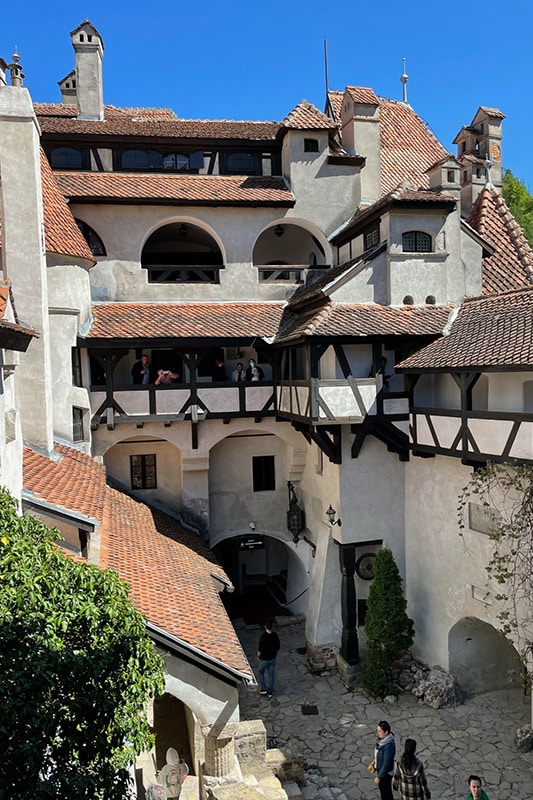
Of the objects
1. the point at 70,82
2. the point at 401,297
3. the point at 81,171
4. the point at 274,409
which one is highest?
the point at 70,82

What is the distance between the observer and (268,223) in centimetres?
1670

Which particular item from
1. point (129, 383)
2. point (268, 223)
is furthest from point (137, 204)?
point (129, 383)

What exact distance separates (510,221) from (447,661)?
11735 millimetres

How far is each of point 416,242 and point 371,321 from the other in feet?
8.01

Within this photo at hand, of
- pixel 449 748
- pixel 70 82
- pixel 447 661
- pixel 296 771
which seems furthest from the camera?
pixel 70 82

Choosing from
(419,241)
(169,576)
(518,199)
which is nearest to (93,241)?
(419,241)

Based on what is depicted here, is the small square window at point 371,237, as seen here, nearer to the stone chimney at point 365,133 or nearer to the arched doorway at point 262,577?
the stone chimney at point 365,133

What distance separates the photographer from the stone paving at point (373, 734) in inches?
384

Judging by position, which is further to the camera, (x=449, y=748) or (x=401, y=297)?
(x=401, y=297)

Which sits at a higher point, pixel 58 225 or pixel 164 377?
pixel 58 225

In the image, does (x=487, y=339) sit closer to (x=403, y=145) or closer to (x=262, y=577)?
(x=262, y=577)

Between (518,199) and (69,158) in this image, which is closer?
(69,158)

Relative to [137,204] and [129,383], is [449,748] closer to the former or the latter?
[129,383]

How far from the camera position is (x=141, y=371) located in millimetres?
15195
